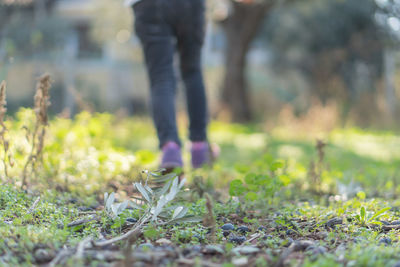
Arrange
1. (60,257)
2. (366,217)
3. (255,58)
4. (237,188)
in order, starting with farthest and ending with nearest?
(255,58), (237,188), (366,217), (60,257)

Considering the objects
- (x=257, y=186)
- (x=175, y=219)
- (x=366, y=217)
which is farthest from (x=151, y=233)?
(x=366, y=217)

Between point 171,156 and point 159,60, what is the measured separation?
610mm

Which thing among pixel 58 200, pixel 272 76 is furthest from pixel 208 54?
pixel 58 200

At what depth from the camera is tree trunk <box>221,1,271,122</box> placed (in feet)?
35.3

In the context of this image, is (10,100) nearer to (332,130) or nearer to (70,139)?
(332,130)

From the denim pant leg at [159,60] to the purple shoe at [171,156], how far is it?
10 cm

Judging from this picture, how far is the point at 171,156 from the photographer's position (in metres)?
2.52

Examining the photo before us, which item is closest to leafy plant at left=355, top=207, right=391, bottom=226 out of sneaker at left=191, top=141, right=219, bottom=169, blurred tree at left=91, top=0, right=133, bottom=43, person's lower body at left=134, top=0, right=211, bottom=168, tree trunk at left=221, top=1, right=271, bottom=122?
person's lower body at left=134, top=0, right=211, bottom=168

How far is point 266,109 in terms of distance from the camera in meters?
12.6

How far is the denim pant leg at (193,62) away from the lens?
2777 millimetres

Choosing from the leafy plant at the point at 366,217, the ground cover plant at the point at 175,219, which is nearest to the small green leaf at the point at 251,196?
the ground cover plant at the point at 175,219

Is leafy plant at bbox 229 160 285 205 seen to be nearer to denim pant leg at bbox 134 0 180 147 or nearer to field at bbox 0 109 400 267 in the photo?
field at bbox 0 109 400 267

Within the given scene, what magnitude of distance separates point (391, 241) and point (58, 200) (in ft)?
4.23

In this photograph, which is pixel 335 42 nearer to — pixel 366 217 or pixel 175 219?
pixel 366 217
